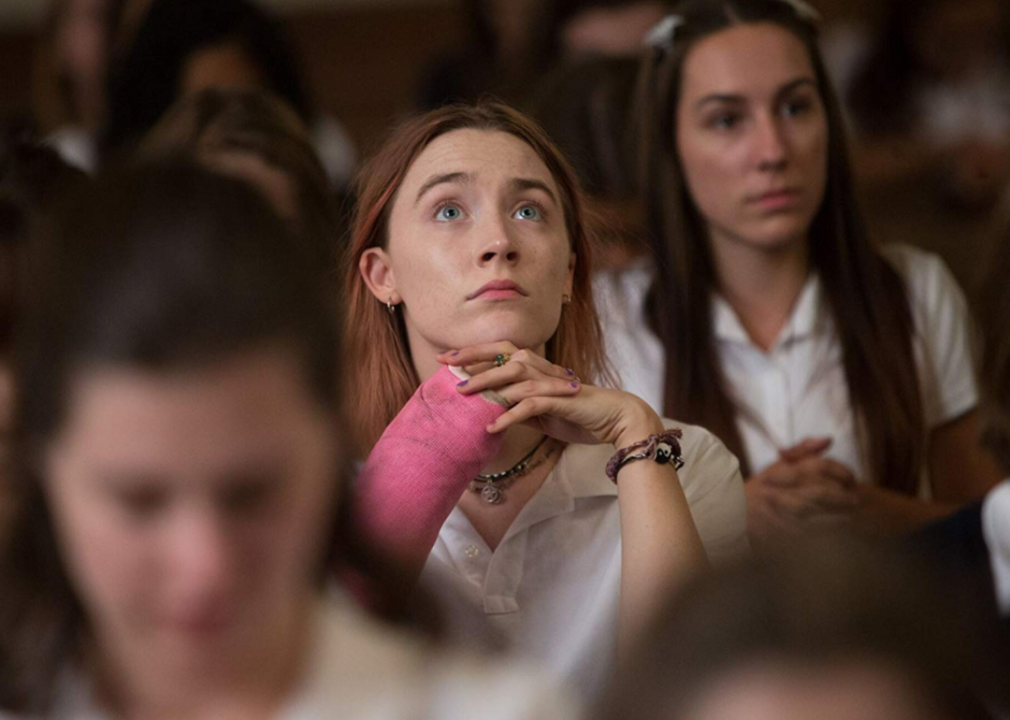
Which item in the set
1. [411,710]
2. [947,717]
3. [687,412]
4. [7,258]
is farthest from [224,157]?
[947,717]

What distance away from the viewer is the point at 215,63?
248cm

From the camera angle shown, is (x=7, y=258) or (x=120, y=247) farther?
(x=7, y=258)

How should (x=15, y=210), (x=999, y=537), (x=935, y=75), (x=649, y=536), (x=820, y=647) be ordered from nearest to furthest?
(x=820, y=647)
(x=649, y=536)
(x=999, y=537)
(x=15, y=210)
(x=935, y=75)

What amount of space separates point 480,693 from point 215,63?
1937 mm

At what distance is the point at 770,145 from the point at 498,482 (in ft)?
2.58

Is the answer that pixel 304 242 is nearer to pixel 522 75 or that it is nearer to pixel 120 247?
pixel 120 247

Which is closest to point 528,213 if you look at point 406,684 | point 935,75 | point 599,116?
point 406,684

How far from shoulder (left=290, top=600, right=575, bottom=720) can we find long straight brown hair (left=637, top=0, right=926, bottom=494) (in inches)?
42.8

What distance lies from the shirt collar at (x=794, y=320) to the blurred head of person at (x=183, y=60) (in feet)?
3.05

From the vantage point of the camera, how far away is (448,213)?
1.34 metres

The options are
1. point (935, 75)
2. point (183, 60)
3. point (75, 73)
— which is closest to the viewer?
point (183, 60)

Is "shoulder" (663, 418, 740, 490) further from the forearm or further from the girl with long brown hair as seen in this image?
the girl with long brown hair

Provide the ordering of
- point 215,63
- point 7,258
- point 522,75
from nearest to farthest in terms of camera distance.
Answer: point 7,258 < point 215,63 < point 522,75

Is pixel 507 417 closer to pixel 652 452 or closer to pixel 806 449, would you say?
pixel 652 452
